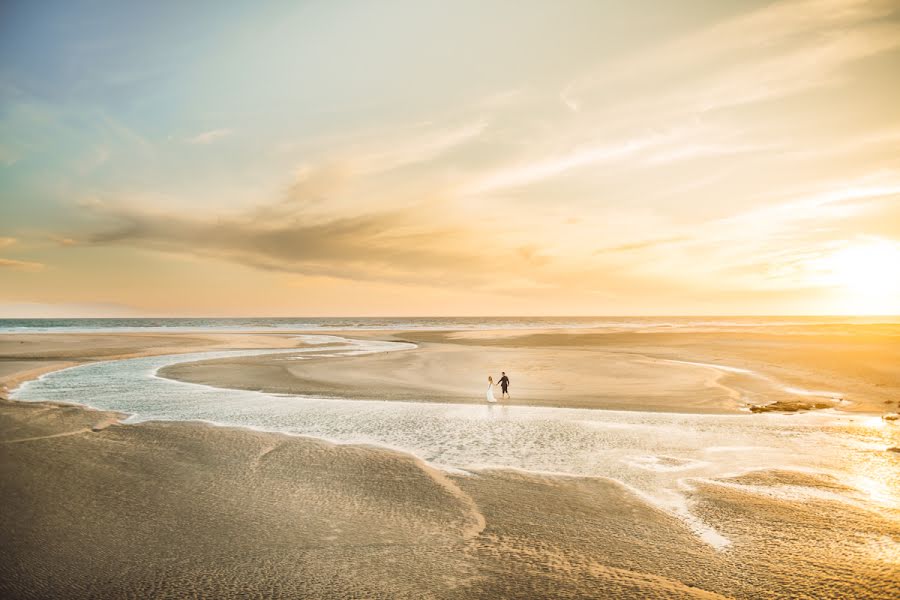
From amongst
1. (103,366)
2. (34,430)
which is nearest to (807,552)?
(34,430)

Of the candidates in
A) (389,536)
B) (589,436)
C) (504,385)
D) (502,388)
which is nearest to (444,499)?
(389,536)

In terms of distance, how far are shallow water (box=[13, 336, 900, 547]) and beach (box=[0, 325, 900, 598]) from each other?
0.12 metres

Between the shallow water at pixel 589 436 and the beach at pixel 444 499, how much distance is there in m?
0.12

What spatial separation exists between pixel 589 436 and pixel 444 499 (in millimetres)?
8104

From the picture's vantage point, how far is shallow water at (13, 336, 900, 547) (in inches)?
505

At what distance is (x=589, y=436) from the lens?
688 inches

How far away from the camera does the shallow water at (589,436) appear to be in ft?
42.1

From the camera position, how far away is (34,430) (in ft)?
56.9

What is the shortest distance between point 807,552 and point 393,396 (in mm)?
19855

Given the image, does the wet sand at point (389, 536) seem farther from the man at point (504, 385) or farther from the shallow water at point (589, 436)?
the man at point (504, 385)

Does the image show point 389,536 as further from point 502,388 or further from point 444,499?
point 502,388

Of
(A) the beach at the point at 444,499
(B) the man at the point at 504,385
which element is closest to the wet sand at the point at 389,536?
(A) the beach at the point at 444,499

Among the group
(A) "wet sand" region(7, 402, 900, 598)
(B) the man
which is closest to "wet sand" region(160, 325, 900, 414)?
(B) the man

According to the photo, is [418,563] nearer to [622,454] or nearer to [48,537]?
[48,537]
